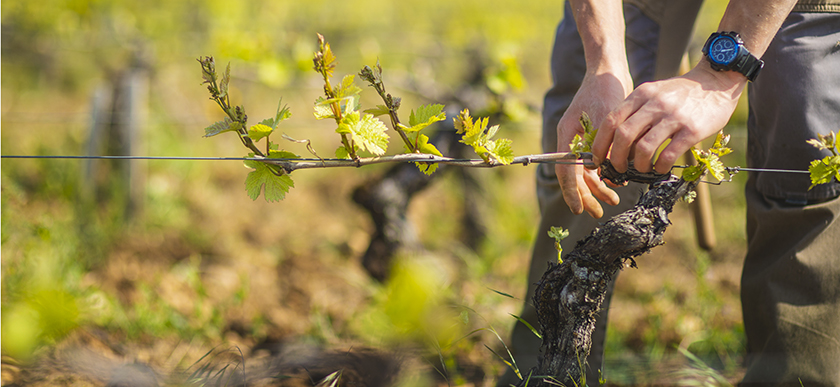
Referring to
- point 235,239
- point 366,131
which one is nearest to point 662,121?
point 366,131

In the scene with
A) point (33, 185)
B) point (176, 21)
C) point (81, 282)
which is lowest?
point (81, 282)

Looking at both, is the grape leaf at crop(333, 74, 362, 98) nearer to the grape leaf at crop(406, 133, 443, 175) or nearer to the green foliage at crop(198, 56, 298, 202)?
the green foliage at crop(198, 56, 298, 202)

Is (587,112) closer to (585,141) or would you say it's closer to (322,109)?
(585,141)

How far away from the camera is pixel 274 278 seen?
8.94ft

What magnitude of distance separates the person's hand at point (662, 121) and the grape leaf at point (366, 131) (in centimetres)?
43

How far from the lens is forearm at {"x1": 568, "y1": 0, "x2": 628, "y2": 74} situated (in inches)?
45.3

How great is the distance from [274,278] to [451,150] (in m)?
1.20

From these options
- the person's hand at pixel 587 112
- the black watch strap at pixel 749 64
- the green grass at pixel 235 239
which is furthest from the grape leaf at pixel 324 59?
the black watch strap at pixel 749 64

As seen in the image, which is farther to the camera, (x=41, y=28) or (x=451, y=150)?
(x=41, y=28)

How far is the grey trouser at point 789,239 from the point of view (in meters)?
1.27

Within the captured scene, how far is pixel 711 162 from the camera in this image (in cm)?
98

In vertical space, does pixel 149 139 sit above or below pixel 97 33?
below

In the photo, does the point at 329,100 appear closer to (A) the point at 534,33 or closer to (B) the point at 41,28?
(B) the point at 41,28

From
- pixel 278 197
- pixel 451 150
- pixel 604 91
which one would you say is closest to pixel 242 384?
pixel 278 197
